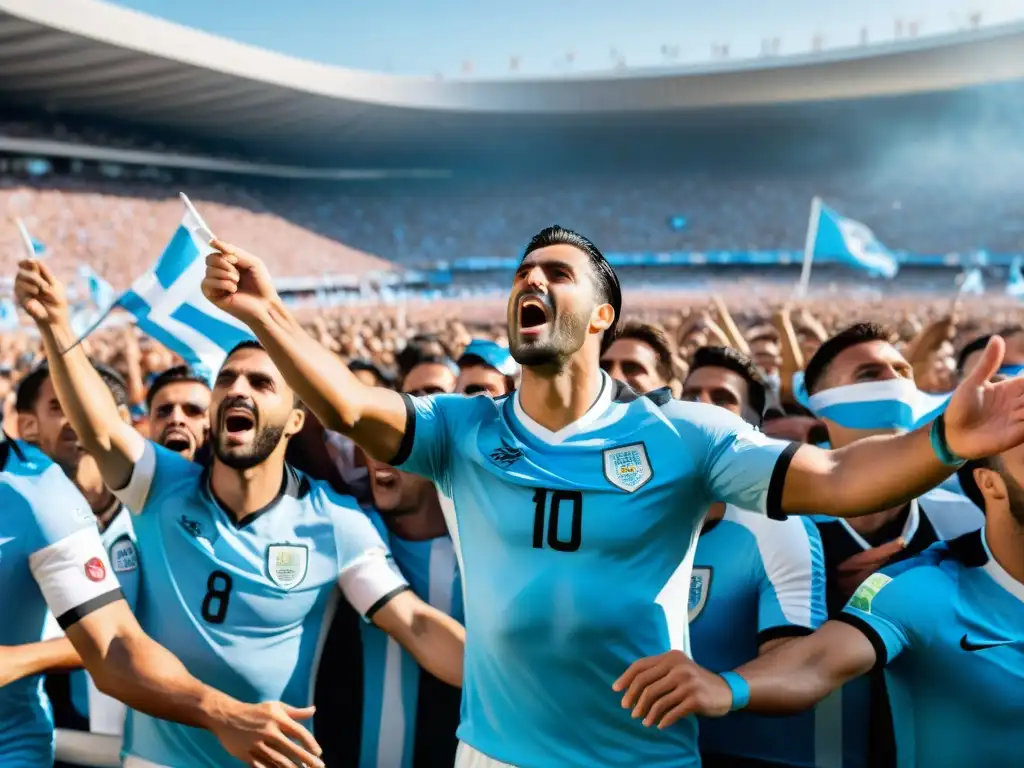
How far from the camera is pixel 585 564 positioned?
2.42 meters

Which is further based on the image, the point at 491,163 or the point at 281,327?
the point at 491,163

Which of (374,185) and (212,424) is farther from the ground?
(374,185)

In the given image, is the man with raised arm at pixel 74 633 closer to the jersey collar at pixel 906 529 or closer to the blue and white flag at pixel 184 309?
the blue and white flag at pixel 184 309

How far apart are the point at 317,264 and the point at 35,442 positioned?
34.5 m

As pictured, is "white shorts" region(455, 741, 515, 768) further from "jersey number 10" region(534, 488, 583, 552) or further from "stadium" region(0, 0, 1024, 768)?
"stadium" region(0, 0, 1024, 768)

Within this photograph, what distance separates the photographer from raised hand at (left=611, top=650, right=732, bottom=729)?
2213 millimetres

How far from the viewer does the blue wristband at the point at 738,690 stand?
7.82 feet

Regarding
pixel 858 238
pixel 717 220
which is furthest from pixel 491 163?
pixel 858 238

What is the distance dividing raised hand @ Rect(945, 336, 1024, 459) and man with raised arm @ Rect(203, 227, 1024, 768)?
0.26m

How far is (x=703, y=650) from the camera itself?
310cm

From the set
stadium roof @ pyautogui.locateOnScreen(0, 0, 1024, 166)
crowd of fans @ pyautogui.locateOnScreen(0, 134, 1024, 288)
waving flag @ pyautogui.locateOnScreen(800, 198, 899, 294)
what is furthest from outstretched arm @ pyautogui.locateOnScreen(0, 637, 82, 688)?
crowd of fans @ pyautogui.locateOnScreen(0, 134, 1024, 288)

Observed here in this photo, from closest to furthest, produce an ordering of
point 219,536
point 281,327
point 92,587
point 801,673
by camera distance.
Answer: point 281,327
point 801,673
point 92,587
point 219,536

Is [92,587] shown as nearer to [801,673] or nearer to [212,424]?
[212,424]

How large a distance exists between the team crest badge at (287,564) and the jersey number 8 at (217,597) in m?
0.14
